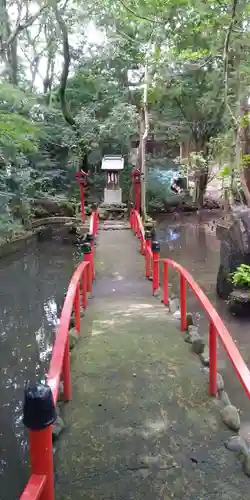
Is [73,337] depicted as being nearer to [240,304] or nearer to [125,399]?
[125,399]

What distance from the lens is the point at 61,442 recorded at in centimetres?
283

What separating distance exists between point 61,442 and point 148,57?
41.6 ft

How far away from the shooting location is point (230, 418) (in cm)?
303

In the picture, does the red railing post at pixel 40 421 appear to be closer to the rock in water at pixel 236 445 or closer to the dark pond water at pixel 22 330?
the rock in water at pixel 236 445

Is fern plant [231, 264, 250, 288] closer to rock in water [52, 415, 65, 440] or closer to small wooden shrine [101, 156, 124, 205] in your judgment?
rock in water [52, 415, 65, 440]

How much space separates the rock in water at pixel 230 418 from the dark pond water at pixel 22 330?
1.79 meters

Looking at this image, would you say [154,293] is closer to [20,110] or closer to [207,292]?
[207,292]

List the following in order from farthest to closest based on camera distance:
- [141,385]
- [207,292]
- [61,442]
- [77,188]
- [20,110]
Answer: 1. [77,188]
2. [20,110]
3. [207,292]
4. [141,385]
5. [61,442]

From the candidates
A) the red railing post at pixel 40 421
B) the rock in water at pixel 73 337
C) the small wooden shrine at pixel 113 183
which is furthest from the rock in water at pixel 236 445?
the small wooden shrine at pixel 113 183

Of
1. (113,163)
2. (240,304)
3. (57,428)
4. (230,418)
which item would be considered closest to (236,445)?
(230,418)

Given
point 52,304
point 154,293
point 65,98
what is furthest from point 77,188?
point 154,293

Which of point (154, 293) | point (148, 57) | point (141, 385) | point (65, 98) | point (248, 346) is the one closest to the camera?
point (141, 385)

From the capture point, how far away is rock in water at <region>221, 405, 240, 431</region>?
9.79ft

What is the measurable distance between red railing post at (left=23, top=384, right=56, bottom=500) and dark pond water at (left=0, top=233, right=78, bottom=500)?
7.07ft
